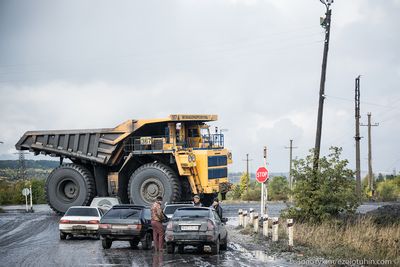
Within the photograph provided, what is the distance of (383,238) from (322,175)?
5354 millimetres

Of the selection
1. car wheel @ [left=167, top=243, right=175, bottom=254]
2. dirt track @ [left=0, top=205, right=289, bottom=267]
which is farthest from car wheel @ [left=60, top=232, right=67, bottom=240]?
car wheel @ [left=167, top=243, right=175, bottom=254]

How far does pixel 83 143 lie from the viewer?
36.2 meters

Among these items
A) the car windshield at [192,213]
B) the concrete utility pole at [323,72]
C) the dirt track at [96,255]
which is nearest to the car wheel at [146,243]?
the dirt track at [96,255]

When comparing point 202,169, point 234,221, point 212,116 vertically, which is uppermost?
point 212,116

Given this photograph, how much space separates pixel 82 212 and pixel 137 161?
11.7m

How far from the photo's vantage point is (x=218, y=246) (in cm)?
1934

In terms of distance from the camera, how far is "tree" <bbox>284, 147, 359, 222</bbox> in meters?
25.5

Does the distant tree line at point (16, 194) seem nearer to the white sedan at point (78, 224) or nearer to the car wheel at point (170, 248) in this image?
the white sedan at point (78, 224)

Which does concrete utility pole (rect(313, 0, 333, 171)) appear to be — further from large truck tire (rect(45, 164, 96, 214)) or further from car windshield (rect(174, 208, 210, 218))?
large truck tire (rect(45, 164, 96, 214))

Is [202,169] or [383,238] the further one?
[202,169]

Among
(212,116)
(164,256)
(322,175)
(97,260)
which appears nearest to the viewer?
(97,260)

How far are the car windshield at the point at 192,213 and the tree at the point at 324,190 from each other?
23.1 feet

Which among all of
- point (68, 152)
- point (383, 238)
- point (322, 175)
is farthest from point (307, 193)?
point (68, 152)

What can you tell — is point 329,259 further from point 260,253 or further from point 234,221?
point 234,221
